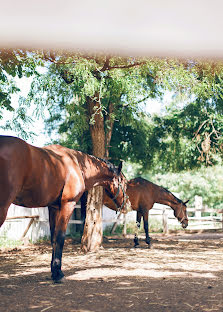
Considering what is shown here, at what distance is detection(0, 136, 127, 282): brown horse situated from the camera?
4242 millimetres

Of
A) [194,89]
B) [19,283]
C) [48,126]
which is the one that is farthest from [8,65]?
[48,126]

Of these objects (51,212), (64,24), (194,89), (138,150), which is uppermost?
(194,89)

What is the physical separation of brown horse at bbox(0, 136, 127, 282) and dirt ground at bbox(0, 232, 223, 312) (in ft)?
2.11

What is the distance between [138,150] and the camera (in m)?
13.0

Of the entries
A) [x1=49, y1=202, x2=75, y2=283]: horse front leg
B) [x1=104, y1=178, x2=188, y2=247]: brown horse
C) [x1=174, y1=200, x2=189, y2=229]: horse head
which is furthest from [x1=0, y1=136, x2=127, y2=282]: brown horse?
[x1=174, y1=200, x2=189, y2=229]: horse head

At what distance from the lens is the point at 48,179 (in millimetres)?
4875

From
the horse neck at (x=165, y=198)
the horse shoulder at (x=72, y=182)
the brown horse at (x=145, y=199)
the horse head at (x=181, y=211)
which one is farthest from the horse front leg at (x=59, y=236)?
the horse head at (x=181, y=211)

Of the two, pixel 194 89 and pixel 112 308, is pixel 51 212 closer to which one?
pixel 112 308

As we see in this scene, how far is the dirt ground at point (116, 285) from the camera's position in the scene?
3621mm

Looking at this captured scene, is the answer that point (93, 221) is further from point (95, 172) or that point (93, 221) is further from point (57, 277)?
point (57, 277)

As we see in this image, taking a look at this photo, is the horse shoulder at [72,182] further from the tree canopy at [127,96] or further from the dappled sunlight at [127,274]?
the tree canopy at [127,96]

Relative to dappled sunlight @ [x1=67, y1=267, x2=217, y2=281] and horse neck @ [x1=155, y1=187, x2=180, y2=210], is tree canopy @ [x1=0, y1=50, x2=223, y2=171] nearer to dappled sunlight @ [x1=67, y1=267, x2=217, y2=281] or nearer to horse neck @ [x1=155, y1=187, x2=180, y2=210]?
horse neck @ [x1=155, y1=187, x2=180, y2=210]

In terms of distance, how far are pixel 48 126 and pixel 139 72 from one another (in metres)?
5.70

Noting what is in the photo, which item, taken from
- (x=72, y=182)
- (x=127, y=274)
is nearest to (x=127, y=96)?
(x=72, y=182)
